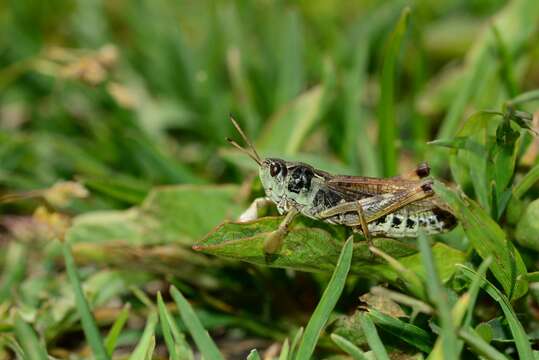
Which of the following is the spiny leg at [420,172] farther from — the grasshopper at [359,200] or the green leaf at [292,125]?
the green leaf at [292,125]

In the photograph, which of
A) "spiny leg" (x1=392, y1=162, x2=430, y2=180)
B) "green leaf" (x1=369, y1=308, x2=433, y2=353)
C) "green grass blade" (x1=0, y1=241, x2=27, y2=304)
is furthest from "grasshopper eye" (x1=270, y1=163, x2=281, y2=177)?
"green grass blade" (x1=0, y1=241, x2=27, y2=304)

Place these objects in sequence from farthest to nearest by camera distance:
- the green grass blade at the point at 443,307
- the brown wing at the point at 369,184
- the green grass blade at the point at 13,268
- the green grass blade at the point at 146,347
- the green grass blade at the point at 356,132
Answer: the green grass blade at the point at 356,132, the green grass blade at the point at 13,268, the brown wing at the point at 369,184, the green grass blade at the point at 146,347, the green grass blade at the point at 443,307

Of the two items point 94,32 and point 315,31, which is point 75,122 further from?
point 315,31

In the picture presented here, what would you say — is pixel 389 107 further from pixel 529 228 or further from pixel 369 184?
pixel 529 228

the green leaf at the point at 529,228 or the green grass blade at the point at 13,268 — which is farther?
the green grass blade at the point at 13,268

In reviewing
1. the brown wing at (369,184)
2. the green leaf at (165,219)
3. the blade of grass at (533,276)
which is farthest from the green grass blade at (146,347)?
the blade of grass at (533,276)

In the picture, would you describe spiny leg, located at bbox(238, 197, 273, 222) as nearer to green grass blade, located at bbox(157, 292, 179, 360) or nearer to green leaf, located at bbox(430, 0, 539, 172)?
green grass blade, located at bbox(157, 292, 179, 360)
